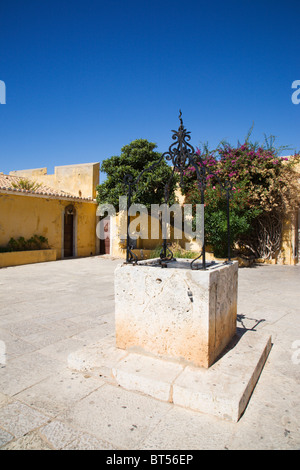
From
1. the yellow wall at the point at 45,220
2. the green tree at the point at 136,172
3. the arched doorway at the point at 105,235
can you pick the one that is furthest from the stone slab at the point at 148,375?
the arched doorway at the point at 105,235

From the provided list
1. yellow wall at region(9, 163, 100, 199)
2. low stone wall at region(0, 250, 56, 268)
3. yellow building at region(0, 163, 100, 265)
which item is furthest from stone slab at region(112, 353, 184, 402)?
yellow wall at region(9, 163, 100, 199)

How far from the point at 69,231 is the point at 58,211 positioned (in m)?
1.22

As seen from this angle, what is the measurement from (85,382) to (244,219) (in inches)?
342

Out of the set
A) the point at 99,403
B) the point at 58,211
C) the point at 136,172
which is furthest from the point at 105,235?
the point at 99,403

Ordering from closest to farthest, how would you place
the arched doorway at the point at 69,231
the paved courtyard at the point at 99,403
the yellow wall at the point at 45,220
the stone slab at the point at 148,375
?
the paved courtyard at the point at 99,403 < the stone slab at the point at 148,375 < the yellow wall at the point at 45,220 < the arched doorway at the point at 69,231

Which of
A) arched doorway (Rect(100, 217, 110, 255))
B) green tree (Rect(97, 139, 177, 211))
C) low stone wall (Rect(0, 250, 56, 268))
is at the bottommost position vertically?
low stone wall (Rect(0, 250, 56, 268))

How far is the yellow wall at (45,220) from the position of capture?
11391 millimetres

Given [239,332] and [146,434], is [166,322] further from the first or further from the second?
[239,332]

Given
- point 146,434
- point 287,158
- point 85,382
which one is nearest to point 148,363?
point 85,382

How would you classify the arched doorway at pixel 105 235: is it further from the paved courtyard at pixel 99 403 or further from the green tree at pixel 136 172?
the paved courtyard at pixel 99 403

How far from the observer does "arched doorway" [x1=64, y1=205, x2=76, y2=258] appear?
14.0 m

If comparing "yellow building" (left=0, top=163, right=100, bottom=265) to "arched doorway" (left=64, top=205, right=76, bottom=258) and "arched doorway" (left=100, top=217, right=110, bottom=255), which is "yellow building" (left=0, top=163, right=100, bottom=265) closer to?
"arched doorway" (left=64, top=205, right=76, bottom=258)

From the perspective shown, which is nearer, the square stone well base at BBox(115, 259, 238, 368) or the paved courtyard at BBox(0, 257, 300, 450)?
the paved courtyard at BBox(0, 257, 300, 450)

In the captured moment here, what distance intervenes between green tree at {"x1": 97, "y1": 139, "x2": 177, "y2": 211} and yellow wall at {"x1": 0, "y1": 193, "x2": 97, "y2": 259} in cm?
223
